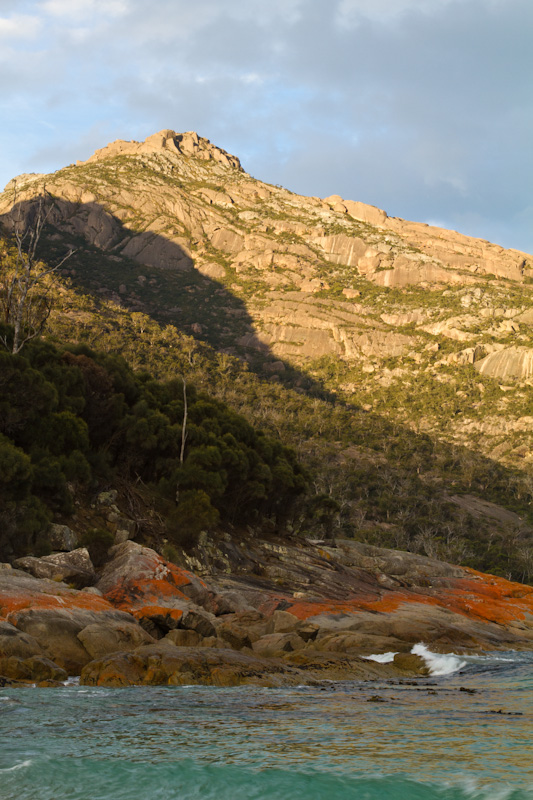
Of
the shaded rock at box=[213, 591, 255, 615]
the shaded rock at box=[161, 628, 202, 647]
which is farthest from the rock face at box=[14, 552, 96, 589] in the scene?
the shaded rock at box=[161, 628, 202, 647]

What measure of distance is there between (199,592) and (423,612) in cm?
1503

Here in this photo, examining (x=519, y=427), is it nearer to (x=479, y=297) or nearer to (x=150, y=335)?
(x=479, y=297)

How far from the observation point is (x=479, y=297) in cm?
18400

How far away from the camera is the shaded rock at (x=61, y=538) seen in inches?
1115

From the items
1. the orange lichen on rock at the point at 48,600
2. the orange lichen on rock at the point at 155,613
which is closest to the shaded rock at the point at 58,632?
the orange lichen on rock at the point at 48,600

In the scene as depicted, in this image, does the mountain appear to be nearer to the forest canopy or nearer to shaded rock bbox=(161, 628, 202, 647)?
the forest canopy

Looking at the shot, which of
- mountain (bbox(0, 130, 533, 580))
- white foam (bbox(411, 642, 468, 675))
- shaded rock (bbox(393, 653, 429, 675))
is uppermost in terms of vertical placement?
mountain (bbox(0, 130, 533, 580))

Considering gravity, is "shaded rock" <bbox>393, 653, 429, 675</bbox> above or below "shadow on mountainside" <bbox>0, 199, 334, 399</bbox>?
below

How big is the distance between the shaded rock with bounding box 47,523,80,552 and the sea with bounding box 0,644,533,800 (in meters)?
15.2

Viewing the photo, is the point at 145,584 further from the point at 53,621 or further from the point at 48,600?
the point at 53,621

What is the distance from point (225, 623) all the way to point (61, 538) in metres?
11.5

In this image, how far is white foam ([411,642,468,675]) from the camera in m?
21.1

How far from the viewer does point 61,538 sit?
28641 mm

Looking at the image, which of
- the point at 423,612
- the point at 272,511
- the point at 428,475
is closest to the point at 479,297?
the point at 428,475
